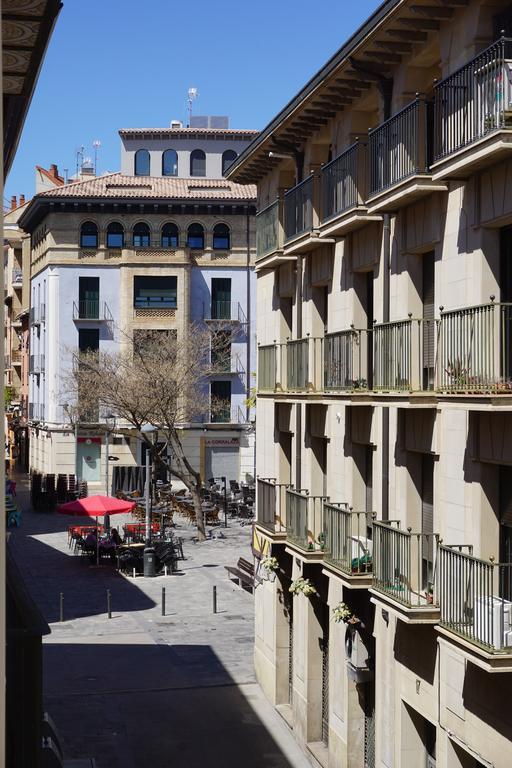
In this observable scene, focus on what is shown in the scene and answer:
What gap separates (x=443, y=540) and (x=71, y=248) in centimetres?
5064

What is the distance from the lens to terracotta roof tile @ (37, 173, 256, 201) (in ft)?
200

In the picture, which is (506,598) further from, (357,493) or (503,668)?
(357,493)

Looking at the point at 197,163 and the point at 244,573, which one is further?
the point at 197,163

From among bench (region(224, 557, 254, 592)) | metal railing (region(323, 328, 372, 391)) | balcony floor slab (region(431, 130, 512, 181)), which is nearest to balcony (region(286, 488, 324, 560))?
metal railing (region(323, 328, 372, 391))

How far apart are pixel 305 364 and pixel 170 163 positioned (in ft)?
169

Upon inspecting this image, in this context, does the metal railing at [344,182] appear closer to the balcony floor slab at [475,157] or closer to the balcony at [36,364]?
the balcony floor slab at [475,157]

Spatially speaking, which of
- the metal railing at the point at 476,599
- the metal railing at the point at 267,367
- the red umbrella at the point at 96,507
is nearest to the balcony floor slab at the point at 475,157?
the metal railing at the point at 476,599

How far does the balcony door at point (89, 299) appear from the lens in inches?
2467

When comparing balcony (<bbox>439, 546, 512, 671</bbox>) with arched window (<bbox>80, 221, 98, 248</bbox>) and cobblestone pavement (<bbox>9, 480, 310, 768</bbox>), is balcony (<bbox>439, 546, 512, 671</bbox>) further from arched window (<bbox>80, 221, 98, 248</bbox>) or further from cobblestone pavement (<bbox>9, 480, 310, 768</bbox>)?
arched window (<bbox>80, 221, 98, 248</bbox>)

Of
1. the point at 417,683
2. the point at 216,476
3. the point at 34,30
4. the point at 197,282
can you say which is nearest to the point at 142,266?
the point at 197,282

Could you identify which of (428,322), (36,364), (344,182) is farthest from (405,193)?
(36,364)

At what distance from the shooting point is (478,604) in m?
11.8

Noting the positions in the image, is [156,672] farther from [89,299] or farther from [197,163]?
[197,163]

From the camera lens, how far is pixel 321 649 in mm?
20797
